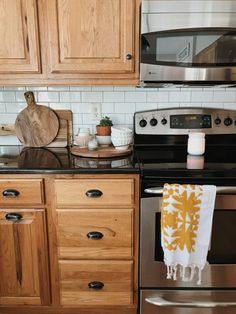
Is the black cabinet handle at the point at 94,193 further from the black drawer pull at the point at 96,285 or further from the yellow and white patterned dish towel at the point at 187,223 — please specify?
the black drawer pull at the point at 96,285

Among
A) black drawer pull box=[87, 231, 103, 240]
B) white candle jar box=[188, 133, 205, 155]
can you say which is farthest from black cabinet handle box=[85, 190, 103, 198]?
white candle jar box=[188, 133, 205, 155]

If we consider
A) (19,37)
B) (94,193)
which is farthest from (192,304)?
(19,37)

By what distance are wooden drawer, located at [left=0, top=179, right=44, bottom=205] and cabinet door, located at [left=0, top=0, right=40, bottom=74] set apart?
0.65 m

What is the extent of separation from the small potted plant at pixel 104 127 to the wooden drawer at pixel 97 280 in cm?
82

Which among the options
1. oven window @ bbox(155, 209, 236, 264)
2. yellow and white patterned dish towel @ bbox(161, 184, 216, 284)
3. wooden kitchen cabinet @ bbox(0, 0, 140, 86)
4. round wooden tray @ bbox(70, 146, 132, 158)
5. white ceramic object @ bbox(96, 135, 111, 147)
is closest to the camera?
yellow and white patterned dish towel @ bbox(161, 184, 216, 284)

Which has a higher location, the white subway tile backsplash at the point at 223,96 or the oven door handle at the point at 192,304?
the white subway tile backsplash at the point at 223,96

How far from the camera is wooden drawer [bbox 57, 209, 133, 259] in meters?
1.52

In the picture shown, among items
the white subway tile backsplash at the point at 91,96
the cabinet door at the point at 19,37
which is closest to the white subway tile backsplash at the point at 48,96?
the white subway tile backsplash at the point at 91,96

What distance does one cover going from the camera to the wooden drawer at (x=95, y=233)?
1.52 m

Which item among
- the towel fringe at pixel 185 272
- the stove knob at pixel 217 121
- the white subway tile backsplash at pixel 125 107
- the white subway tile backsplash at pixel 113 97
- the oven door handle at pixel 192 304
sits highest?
the white subway tile backsplash at pixel 113 97

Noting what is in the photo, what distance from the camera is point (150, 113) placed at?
1.92 metres

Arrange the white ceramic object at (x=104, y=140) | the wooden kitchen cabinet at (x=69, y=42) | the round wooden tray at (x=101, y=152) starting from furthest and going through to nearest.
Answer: the white ceramic object at (x=104, y=140), the round wooden tray at (x=101, y=152), the wooden kitchen cabinet at (x=69, y=42)

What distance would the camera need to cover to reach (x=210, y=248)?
150 cm

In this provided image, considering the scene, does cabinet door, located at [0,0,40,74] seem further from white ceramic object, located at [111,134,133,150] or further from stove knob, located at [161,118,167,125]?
stove knob, located at [161,118,167,125]
